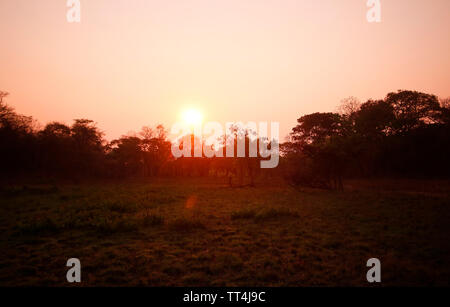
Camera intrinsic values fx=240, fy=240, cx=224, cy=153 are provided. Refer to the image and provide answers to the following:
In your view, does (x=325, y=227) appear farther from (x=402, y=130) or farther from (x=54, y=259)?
(x=402, y=130)

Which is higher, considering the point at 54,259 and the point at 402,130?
the point at 402,130

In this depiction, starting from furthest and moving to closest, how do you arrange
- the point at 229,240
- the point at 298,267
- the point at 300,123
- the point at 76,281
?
the point at 300,123 → the point at 229,240 → the point at 298,267 → the point at 76,281

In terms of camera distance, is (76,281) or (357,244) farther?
(357,244)

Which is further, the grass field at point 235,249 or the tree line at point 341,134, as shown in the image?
the tree line at point 341,134

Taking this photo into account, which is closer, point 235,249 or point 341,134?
point 235,249

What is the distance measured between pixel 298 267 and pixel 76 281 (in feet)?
18.9

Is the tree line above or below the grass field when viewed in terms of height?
above

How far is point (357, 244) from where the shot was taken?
848 centimetres

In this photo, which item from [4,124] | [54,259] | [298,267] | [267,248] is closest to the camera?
[298,267]

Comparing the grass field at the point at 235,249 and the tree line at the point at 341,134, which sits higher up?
the tree line at the point at 341,134

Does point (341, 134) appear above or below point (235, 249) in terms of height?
above

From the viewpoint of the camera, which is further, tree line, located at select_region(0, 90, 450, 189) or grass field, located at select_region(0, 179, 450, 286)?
tree line, located at select_region(0, 90, 450, 189)

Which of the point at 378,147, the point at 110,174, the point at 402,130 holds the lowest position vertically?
the point at 110,174
